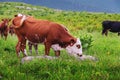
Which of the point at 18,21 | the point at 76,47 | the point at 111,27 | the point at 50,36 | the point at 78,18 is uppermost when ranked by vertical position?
the point at 18,21

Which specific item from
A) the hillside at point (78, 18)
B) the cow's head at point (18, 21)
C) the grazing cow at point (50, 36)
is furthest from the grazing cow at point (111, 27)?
the grazing cow at point (50, 36)

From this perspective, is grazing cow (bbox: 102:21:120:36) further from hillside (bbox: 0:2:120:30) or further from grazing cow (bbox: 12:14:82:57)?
grazing cow (bbox: 12:14:82:57)

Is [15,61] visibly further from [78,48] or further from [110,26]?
[110,26]

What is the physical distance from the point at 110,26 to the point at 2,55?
20419 mm

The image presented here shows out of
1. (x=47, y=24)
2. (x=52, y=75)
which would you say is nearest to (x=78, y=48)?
(x=47, y=24)

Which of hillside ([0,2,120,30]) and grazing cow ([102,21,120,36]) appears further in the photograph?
hillside ([0,2,120,30])

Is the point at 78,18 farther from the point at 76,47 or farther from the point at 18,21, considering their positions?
the point at 76,47

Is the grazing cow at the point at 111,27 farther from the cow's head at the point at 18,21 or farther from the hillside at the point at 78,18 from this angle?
the cow's head at the point at 18,21

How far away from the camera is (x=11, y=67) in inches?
561

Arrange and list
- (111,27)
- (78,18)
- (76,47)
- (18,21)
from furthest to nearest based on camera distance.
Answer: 1. (78,18)
2. (111,27)
3. (18,21)
4. (76,47)

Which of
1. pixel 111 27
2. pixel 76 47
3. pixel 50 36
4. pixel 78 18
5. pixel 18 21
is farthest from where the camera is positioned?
pixel 78 18

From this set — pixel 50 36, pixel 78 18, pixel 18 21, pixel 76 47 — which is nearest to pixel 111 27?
pixel 78 18

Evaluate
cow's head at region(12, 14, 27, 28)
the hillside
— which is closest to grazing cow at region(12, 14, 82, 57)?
cow's head at region(12, 14, 27, 28)

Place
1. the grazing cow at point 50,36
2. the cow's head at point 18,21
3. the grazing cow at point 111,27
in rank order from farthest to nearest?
the grazing cow at point 111,27 → the cow's head at point 18,21 → the grazing cow at point 50,36
